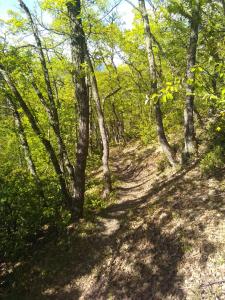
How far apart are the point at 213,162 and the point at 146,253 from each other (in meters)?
4.00

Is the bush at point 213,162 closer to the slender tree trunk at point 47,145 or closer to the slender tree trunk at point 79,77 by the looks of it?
the slender tree trunk at point 79,77

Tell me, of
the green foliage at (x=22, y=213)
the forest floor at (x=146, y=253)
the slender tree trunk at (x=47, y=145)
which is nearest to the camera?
the forest floor at (x=146, y=253)

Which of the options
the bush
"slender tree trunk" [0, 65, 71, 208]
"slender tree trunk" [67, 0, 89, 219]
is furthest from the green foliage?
the bush

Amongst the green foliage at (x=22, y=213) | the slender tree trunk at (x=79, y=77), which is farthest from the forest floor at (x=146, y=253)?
the slender tree trunk at (x=79, y=77)

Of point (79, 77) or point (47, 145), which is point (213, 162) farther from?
point (47, 145)

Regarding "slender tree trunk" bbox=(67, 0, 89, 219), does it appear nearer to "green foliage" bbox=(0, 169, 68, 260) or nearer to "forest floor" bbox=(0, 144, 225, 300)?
"green foliage" bbox=(0, 169, 68, 260)

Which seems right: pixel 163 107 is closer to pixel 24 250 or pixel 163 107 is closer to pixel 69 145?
pixel 69 145

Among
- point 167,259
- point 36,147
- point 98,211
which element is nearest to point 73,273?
point 167,259

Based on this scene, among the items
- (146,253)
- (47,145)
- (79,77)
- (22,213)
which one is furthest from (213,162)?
(22,213)

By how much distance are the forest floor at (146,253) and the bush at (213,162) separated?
1.16ft

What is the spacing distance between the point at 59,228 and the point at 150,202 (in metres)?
3.26

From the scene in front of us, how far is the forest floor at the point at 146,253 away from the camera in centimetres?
614

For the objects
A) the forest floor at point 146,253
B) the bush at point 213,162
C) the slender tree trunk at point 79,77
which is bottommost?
the forest floor at point 146,253

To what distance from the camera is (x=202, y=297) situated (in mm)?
5445
